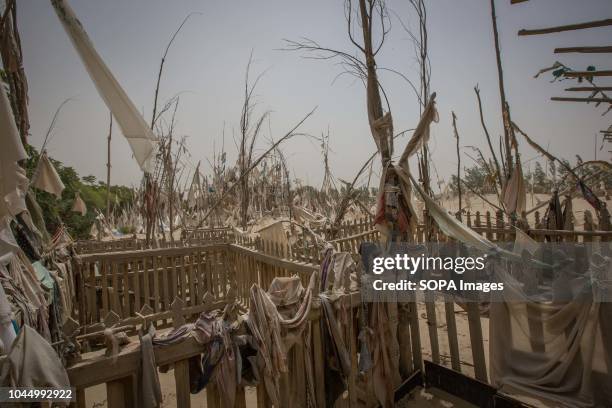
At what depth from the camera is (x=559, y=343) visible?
265 cm

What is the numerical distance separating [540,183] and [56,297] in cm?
4379

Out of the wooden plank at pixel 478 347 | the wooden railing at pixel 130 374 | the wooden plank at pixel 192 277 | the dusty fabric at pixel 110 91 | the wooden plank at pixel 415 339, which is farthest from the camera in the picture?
the wooden plank at pixel 192 277

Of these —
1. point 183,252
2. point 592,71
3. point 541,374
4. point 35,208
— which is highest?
point 592,71

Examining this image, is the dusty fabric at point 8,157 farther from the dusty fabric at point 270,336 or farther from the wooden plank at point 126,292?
the wooden plank at point 126,292

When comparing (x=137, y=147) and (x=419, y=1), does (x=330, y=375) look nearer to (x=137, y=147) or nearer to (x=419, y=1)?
(x=137, y=147)

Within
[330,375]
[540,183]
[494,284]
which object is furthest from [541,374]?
[540,183]

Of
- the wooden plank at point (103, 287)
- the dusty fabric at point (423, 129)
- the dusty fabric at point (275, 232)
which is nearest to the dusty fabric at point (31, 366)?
the dusty fabric at point (423, 129)

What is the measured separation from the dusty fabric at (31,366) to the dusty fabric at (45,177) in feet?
15.3

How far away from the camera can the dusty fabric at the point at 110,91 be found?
210 cm

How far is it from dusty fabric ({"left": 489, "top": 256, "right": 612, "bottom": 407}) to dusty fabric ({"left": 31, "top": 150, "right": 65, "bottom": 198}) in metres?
6.52

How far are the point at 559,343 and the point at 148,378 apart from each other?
3.19 m

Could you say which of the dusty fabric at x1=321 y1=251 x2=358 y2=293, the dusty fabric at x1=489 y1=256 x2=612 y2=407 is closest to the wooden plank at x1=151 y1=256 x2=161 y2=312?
the dusty fabric at x1=321 y1=251 x2=358 y2=293

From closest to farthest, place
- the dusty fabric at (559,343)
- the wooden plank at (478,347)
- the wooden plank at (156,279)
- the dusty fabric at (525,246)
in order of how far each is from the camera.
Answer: the dusty fabric at (559,343)
the wooden plank at (478,347)
the dusty fabric at (525,246)
the wooden plank at (156,279)

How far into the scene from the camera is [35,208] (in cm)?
322
